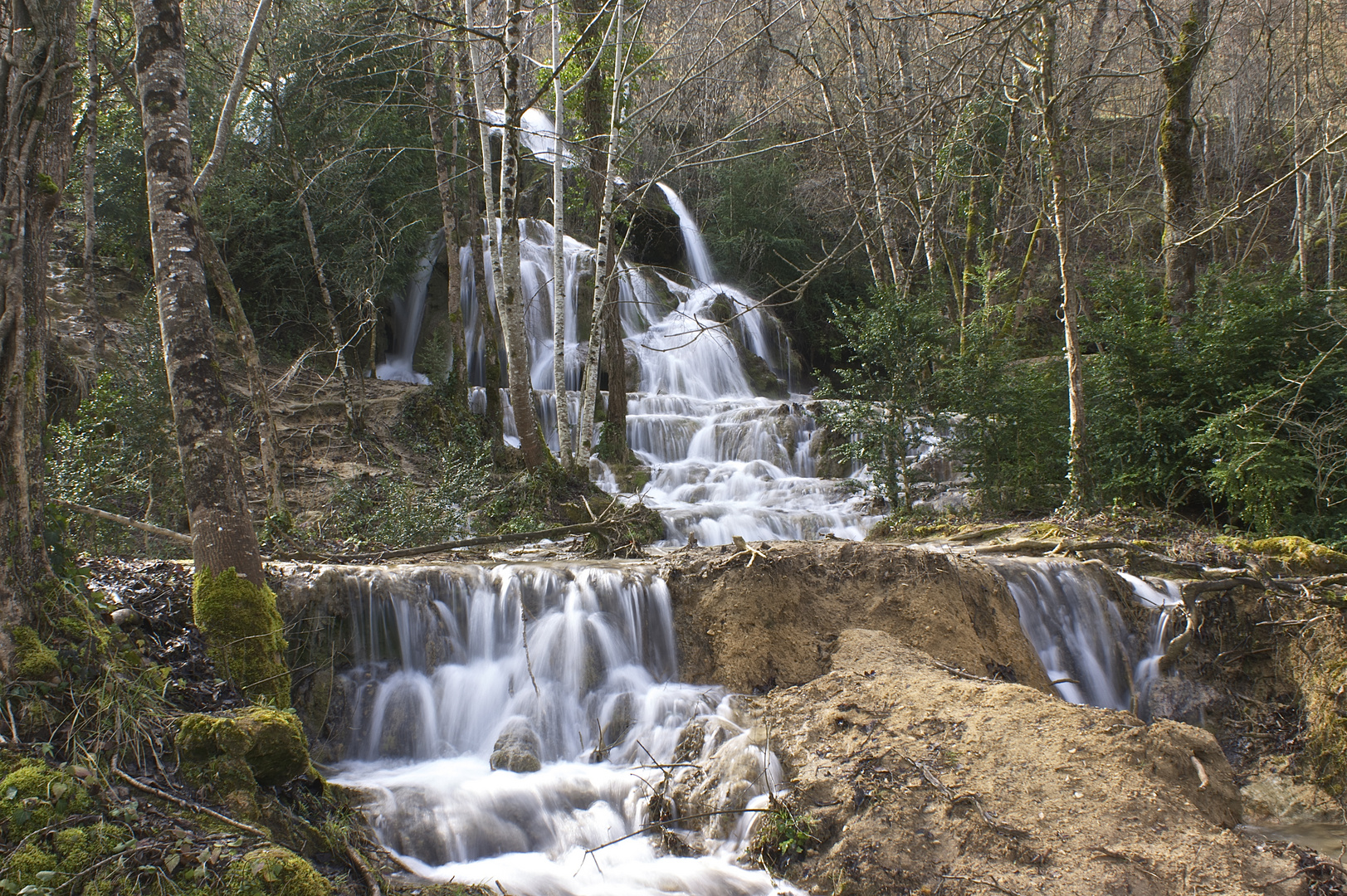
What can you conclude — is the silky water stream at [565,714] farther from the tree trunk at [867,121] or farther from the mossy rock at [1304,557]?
the tree trunk at [867,121]

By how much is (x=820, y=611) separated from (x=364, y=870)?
3.57 metres

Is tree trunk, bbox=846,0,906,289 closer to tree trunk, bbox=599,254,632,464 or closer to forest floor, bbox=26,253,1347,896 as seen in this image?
forest floor, bbox=26,253,1347,896

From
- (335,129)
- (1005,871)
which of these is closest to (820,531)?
(1005,871)

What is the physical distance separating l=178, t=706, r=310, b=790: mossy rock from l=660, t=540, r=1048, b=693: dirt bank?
287 cm

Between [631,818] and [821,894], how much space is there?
1258 millimetres

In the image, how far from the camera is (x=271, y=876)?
260cm

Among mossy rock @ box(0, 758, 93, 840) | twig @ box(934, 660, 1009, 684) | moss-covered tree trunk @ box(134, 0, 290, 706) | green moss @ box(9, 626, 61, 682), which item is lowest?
twig @ box(934, 660, 1009, 684)

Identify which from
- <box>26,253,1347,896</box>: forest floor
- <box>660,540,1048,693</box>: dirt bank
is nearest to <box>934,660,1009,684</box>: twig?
<box>26,253,1347,896</box>: forest floor

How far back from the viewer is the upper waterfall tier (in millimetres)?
11289

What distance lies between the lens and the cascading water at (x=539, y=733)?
4.18 meters

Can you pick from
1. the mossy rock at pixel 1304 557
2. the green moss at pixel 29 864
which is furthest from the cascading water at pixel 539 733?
the mossy rock at pixel 1304 557

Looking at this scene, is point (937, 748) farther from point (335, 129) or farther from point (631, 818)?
point (335, 129)

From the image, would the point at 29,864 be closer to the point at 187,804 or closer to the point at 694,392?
the point at 187,804

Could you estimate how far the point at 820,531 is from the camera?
10.7 metres
